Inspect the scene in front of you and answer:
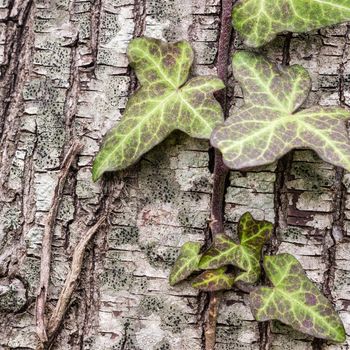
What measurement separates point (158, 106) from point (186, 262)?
294 mm

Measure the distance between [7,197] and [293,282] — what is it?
59 cm

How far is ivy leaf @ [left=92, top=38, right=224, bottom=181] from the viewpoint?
105cm

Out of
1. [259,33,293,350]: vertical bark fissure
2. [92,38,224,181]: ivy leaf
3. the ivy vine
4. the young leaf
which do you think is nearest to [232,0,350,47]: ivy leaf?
the ivy vine

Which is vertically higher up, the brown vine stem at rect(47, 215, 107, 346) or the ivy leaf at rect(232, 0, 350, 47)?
the ivy leaf at rect(232, 0, 350, 47)

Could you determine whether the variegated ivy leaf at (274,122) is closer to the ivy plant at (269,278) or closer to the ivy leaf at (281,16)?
the ivy leaf at (281,16)

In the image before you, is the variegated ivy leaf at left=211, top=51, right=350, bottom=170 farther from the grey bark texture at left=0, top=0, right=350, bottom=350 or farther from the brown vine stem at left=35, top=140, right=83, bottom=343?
the brown vine stem at left=35, top=140, right=83, bottom=343

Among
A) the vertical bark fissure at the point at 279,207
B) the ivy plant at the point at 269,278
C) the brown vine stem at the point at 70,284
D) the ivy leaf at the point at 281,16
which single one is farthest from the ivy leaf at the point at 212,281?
the ivy leaf at the point at 281,16

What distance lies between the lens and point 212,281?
3.51 feet

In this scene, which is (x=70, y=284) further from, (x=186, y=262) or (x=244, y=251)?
(x=244, y=251)

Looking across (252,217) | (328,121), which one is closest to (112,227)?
(252,217)

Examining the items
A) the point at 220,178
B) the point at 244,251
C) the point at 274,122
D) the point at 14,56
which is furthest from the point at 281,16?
the point at 14,56

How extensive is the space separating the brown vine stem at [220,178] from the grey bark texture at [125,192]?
16 mm

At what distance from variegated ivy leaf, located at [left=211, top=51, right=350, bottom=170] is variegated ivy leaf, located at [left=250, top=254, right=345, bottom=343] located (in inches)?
8.6

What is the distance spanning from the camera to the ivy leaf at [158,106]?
3.46 ft
